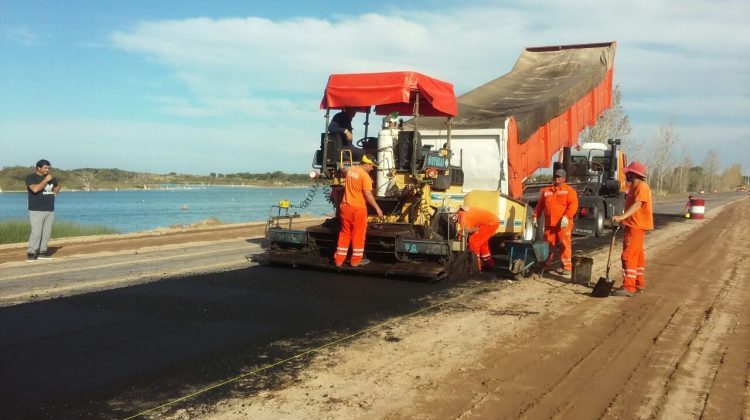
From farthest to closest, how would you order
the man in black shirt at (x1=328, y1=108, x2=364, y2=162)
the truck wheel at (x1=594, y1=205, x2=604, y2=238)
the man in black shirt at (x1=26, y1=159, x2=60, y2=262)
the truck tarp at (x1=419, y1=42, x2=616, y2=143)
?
1. the truck wheel at (x1=594, y1=205, x2=604, y2=238)
2. the truck tarp at (x1=419, y1=42, x2=616, y2=143)
3. the man in black shirt at (x1=26, y1=159, x2=60, y2=262)
4. the man in black shirt at (x1=328, y1=108, x2=364, y2=162)

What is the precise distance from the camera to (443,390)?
410 centimetres

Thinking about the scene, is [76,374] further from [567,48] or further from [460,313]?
[567,48]

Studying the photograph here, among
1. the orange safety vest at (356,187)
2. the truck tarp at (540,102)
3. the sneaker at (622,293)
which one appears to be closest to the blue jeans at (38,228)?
the orange safety vest at (356,187)

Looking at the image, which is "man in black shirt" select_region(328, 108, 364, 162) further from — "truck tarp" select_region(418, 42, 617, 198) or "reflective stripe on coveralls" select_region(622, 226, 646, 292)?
"reflective stripe on coveralls" select_region(622, 226, 646, 292)

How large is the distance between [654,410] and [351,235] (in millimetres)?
5101

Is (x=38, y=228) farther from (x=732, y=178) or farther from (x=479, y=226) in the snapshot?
(x=732, y=178)

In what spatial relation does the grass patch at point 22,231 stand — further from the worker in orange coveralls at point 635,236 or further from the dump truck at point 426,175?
the worker in orange coveralls at point 635,236

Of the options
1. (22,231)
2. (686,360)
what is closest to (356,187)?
(686,360)

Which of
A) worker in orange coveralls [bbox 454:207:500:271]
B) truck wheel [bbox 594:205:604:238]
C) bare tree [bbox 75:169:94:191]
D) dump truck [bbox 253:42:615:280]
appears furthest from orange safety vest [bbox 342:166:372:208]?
bare tree [bbox 75:169:94:191]

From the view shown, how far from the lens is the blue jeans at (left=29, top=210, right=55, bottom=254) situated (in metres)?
10.3

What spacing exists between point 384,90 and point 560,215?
3.47 m

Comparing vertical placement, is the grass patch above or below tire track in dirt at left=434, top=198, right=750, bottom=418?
below

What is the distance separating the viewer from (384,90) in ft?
26.6

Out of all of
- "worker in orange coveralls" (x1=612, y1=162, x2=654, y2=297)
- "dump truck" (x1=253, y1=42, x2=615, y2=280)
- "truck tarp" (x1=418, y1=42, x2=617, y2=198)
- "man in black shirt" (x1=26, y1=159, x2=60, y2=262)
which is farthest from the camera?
"truck tarp" (x1=418, y1=42, x2=617, y2=198)
